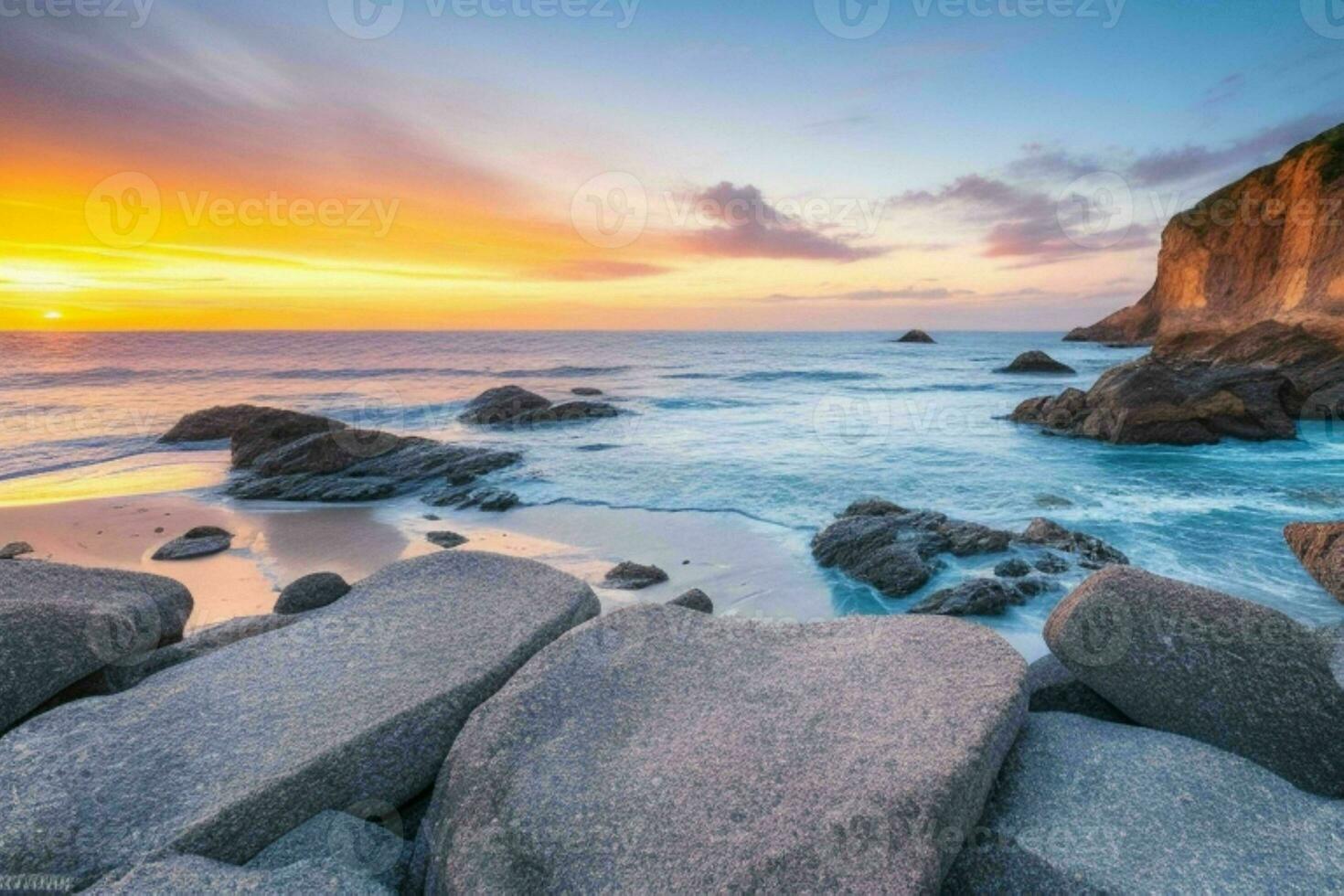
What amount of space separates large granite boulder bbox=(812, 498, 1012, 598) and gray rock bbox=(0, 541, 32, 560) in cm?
1046

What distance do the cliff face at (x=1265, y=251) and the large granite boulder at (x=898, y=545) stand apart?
3027cm

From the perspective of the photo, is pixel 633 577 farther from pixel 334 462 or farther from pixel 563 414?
pixel 563 414

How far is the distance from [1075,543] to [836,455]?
7.48 m

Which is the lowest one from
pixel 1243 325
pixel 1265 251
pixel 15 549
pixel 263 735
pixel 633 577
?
pixel 15 549

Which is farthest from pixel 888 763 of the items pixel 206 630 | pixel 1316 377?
pixel 1316 377

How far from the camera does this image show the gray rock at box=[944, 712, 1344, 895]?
8.91ft

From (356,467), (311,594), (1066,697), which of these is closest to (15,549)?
(356,467)

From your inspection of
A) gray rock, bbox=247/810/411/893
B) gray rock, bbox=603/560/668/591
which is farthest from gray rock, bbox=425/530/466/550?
gray rock, bbox=247/810/411/893

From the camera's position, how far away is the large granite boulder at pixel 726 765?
269 centimetres

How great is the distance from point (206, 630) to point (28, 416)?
1067 inches

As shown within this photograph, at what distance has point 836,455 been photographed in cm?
1619

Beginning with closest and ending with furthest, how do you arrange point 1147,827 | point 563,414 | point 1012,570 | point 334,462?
point 1147,827
point 1012,570
point 334,462
point 563,414

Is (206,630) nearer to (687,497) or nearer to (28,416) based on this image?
(687,497)

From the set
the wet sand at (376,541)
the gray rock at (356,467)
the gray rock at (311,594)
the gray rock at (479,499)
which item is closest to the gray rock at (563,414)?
the gray rock at (356,467)
